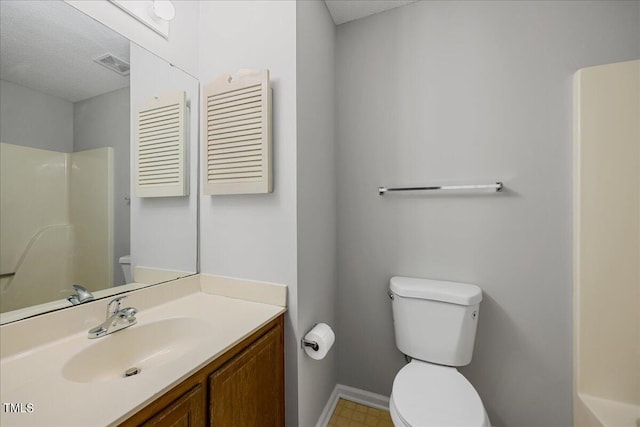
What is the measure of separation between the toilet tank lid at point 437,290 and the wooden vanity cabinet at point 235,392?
654 mm

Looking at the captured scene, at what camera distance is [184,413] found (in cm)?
66

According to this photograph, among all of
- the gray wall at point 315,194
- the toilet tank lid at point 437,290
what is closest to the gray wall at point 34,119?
the gray wall at point 315,194

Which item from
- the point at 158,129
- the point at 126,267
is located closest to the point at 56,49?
the point at 158,129

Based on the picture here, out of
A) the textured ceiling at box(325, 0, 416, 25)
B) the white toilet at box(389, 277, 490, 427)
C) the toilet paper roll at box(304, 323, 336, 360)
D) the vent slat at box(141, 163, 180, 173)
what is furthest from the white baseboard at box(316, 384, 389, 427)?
the textured ceiling at box(325, 0, 416, 25)

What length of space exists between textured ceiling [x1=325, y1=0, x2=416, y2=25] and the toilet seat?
198 centimetres

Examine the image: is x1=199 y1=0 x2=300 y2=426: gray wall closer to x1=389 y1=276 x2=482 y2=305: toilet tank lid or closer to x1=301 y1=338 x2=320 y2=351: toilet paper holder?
x1=301 y1=338 x2=320 y2=351: toilet paper holder

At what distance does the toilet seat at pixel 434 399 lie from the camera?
918mm

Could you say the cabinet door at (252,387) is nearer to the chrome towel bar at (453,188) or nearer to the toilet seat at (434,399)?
the toilet seat at (434,399)

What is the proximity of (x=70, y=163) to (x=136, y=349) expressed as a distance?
0.70 meters

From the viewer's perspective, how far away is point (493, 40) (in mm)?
1320

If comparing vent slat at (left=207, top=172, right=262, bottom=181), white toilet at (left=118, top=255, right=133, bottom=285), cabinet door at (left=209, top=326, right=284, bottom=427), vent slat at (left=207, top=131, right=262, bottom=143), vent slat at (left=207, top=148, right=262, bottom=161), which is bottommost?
cabinet door at (left=209, top=326, right=284, bottom=427)

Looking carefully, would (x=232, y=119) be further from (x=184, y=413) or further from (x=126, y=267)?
(x=184, y=413)

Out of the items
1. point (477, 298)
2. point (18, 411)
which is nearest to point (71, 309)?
point (18, 411)

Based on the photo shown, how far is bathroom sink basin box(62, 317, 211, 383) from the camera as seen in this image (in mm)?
771
